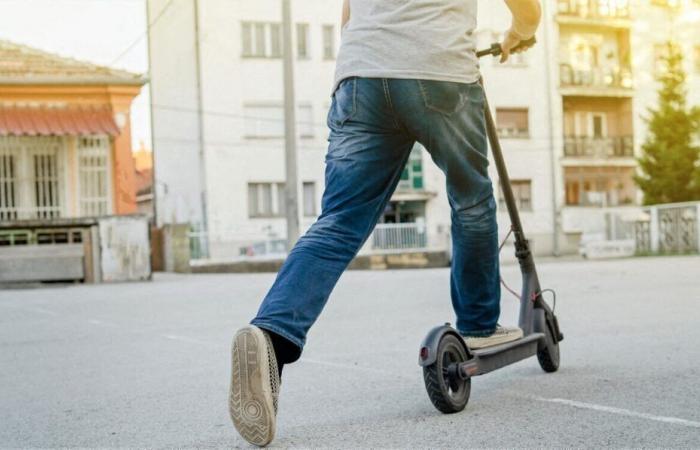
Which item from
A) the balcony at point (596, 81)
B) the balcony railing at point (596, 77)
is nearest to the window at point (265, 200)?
the balcony at point (596, 81)

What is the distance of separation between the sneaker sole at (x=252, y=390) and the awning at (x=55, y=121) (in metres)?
19.1

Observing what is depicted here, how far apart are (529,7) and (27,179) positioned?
1980cm

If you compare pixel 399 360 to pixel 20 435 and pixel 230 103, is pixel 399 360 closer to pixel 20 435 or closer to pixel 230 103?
pixel 20 435

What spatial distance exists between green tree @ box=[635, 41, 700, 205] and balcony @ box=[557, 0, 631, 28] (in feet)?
22.6

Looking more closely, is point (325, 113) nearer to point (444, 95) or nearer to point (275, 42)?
point (275, 42)

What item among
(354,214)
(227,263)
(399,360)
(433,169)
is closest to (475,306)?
(354,214)

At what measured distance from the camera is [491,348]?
11.3 feet

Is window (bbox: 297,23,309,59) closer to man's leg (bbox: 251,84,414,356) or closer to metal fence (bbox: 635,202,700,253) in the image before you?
metal fence (bbox: 635,202,700,253)

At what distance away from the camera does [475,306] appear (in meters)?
3.48

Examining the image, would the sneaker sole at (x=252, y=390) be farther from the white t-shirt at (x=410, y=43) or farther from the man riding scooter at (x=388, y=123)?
the white t-shirt at (x=410, y=43)

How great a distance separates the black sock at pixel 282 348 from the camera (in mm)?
2756


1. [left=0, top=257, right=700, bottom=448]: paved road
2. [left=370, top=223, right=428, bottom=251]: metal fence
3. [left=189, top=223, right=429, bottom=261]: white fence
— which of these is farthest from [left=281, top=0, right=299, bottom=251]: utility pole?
[left=0, top=257, right=700, bottom=448]: paved road

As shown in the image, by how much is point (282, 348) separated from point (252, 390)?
0.57ft

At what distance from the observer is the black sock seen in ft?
9.04
